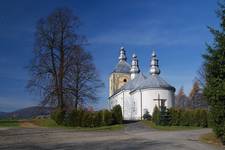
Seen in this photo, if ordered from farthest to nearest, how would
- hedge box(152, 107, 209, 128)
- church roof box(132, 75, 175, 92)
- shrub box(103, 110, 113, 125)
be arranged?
church roof box(132, 75, 175, 92), hedge box(152, 107, 209, 128), shrub box(103, 110, 113, 125)

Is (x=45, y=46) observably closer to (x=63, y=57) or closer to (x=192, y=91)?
(x=63, y=57)

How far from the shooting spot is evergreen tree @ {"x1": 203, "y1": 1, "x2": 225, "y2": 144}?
15828 mm

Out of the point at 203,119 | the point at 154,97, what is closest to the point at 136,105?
the point at 154,97

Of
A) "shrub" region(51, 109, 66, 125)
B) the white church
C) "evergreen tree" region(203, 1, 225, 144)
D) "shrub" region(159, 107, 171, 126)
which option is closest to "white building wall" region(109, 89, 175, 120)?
the white church

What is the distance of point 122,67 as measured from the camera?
78.8m

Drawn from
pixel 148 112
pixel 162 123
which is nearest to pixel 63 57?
pixel 162 123

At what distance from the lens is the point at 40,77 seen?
118 ft

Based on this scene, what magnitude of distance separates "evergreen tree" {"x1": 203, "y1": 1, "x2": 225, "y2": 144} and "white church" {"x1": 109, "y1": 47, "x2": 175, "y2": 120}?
89.2ft

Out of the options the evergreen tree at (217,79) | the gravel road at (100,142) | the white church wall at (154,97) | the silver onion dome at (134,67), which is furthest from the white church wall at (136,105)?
the evergreen tree at (217,79)

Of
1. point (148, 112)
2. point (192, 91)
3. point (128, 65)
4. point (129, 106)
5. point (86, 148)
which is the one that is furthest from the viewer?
point (192, 91)

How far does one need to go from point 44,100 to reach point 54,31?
286 inches

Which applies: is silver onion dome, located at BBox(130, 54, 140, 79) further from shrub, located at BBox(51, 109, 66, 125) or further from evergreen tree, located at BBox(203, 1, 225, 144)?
evergreen tree, located at BBox(203, 1, 225, 144)

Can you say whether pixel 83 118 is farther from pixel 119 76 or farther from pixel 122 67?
pixel 122 67

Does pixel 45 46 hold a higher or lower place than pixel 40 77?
higher
